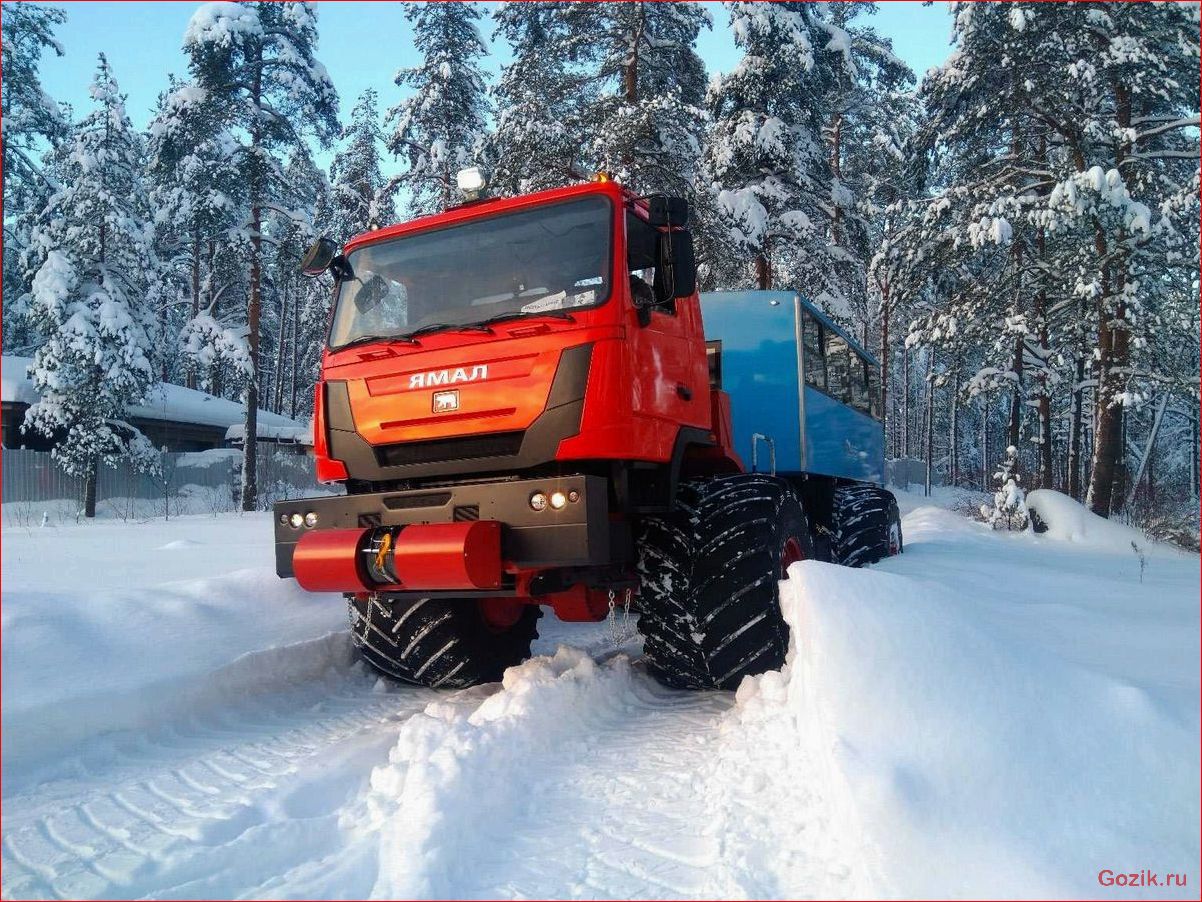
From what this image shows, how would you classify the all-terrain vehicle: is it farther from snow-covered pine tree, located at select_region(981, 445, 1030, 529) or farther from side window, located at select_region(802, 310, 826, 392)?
snow-covered pine tree, located at select_region(981, 445, 1030, 529)

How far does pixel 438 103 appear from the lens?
23.4 metres

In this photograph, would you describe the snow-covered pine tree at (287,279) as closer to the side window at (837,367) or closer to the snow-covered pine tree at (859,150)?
the snow-covered pine tree at (859,150)

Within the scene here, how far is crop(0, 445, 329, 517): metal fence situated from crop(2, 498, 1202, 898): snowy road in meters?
17.0

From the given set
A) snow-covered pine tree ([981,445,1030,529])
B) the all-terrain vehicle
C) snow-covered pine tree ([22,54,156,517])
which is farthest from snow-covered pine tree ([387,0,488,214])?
the all-terrain vehicle

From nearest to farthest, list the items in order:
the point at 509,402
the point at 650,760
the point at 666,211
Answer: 1. the point at 650,760
2. the point at 509,402
3. the point at 666,211

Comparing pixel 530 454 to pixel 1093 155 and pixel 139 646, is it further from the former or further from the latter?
pixel 1093 155

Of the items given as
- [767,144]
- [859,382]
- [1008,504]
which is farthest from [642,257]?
[767,144]

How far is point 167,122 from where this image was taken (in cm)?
1997

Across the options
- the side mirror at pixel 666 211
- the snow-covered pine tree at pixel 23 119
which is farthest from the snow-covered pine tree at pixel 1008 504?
the snow-covered pine tree at pixel 23 119

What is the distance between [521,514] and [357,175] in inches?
1365

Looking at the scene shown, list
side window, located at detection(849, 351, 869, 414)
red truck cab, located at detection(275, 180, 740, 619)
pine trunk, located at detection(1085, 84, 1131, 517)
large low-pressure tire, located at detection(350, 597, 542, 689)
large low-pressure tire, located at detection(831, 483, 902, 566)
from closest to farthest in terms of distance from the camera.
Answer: red truck cab, located at detection(275, 180, 740, 619)
large low-pressure tire, located at detection(350, 597, 542, 689)
large low-pressure tire, located at detection(831, 483, 902, 566)
side window, located at detection(849, 351, 869, 414)
pine trunk, located at detection(1085, 84, 1131, 517)

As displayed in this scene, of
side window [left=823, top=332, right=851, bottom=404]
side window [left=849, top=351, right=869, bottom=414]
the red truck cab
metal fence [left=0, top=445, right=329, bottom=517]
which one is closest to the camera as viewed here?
the red truck cab

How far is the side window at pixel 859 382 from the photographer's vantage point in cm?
930

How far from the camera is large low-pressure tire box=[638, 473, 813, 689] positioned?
15.1 feet
